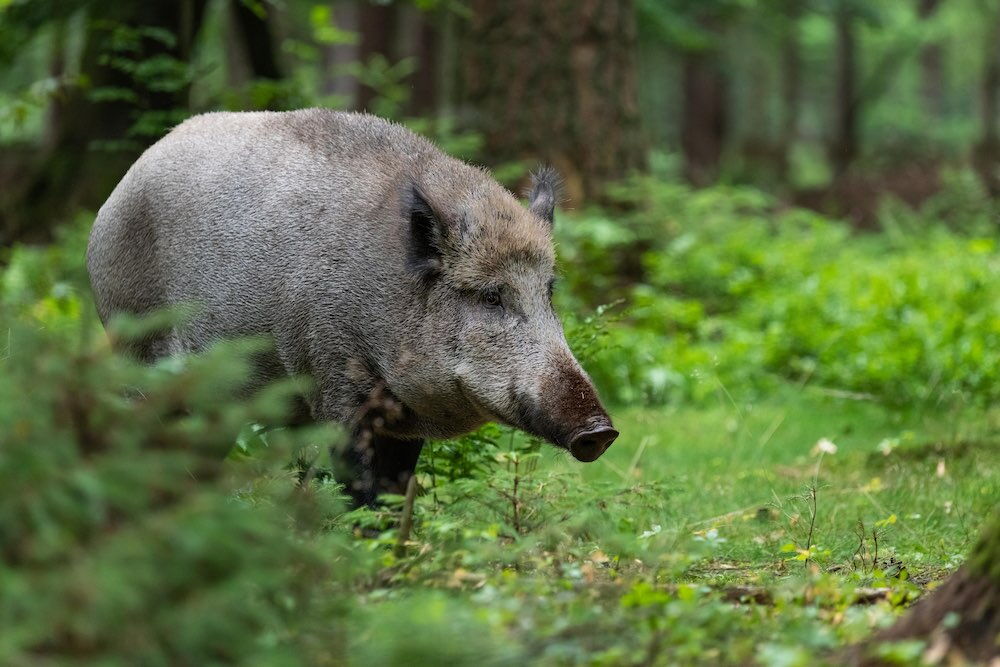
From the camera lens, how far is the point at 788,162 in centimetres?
2881

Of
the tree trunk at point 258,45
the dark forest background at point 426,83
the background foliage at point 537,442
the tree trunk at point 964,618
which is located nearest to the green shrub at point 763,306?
the background foliage at point 537,442

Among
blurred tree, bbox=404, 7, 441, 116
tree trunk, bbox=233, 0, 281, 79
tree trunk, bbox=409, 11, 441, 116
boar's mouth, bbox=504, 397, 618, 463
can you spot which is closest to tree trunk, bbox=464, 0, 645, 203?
tree trunk, bbox=233, 0, 281, 79

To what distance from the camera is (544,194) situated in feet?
20.1

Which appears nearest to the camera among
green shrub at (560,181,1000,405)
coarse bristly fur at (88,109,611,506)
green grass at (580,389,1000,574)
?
coarse bristly fur at (88,109,611,506)

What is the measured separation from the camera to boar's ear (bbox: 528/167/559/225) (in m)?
6.06

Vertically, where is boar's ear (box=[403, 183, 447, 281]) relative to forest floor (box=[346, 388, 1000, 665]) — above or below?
above

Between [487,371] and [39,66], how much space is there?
89.0ft

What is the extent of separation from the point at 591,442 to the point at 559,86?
7.77 meters

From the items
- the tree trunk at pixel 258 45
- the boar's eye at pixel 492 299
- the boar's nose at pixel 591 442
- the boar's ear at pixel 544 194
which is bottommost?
the boar's nose at pixel 591 442

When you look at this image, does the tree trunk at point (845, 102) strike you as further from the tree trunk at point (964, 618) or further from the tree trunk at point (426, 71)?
the tree trunk at point (964, 618)

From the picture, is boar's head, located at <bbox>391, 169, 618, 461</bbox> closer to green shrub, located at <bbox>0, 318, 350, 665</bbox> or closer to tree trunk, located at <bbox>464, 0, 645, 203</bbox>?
green shrub, located at <bbox>0, 318, 350, 665</bbox>

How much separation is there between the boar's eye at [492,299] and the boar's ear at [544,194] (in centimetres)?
70

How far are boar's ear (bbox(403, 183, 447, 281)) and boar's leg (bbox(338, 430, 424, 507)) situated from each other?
76cm

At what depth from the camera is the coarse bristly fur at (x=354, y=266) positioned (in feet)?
17.7
